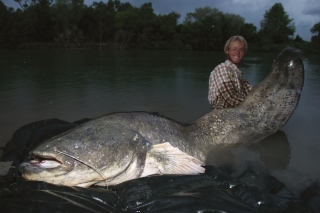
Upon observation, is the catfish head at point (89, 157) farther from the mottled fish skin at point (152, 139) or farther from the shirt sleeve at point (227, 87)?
the shirt sleeve at point (227, 87)

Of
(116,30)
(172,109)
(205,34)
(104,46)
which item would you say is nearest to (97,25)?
(116,30)

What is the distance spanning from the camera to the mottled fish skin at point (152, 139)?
111 inches

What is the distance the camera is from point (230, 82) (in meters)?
4.76

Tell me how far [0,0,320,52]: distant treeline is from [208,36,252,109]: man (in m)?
57.6

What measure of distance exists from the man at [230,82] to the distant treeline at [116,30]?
189 ft

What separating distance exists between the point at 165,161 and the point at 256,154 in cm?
198

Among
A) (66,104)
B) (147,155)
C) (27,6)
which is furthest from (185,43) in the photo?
(147,155)

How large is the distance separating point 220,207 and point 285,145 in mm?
2897

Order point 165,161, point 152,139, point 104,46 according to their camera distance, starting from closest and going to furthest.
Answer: point 165,161 < point 152,139 < point 104,46

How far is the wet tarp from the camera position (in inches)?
101

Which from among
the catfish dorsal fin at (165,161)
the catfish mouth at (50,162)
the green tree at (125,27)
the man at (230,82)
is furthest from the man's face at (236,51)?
the green tree at (125,27)

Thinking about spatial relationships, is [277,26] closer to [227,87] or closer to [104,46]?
[104,46]

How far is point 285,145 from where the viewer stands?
5.04m

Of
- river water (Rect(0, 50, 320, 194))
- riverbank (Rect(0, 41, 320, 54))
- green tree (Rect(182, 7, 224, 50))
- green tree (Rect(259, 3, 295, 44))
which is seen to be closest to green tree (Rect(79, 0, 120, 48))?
riverbank (Rect(0, 41, 320, 54))
